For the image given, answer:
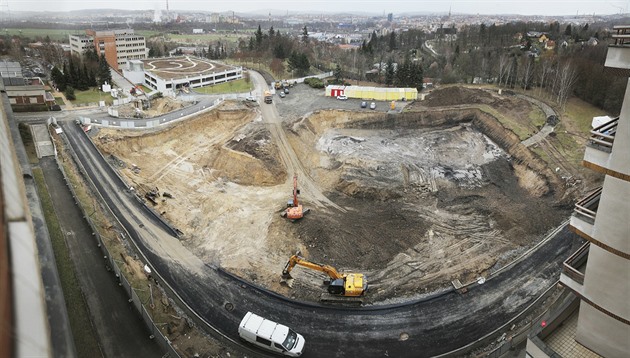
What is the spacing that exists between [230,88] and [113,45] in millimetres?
31698

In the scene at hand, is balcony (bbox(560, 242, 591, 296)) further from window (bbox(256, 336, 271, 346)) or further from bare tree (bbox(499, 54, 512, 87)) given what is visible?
bare tree (bbox(499, 54, 512, 87))

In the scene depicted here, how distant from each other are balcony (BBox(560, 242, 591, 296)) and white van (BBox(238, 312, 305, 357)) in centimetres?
1181

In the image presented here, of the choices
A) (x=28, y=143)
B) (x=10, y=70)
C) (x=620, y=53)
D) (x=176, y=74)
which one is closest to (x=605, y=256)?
(x=620, y=53)

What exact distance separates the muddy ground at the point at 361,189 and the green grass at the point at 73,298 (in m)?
8.04

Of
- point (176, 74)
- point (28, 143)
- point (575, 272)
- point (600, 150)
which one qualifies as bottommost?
point (28, 143)

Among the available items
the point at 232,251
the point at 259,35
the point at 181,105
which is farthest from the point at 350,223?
the point at 259,35

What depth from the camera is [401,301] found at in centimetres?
2403

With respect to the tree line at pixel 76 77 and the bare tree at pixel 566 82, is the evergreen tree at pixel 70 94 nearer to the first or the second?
the tree line at pixel 76 77

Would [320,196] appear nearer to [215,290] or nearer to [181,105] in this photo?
[215,290]

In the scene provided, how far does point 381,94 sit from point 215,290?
41781 millimetres

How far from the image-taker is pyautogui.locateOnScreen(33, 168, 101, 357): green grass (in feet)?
54.6

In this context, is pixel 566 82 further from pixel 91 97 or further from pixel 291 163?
pixel 91 97

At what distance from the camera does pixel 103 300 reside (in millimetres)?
19172

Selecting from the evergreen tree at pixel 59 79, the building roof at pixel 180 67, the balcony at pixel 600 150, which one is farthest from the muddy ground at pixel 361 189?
Result: the evergreen tree at pixel 59 79
